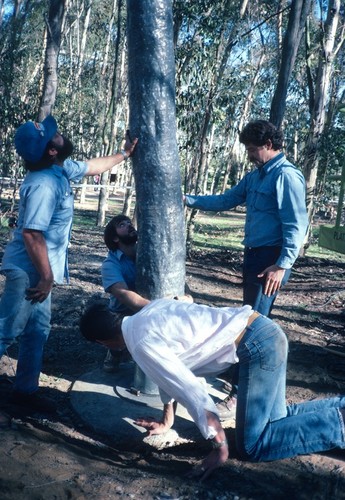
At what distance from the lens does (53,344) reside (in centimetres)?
496

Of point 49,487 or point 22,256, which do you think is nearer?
point 49,487

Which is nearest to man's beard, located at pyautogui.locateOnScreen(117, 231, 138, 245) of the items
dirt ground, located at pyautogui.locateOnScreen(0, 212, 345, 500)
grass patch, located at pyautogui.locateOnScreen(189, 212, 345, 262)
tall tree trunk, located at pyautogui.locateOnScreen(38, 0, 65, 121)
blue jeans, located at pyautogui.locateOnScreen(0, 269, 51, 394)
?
blue jeans, located at pyautogui.locateOnScreen(0, 269, 51, 394)

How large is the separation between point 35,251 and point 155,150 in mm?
1039

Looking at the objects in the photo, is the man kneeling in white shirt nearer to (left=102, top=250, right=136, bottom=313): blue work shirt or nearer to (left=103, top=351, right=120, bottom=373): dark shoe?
(left=102, top=250, right=136, bottom=313): blue work shirt

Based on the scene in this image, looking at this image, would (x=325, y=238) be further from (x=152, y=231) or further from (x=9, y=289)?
(x=9, y=289)

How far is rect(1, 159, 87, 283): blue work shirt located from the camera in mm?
3277

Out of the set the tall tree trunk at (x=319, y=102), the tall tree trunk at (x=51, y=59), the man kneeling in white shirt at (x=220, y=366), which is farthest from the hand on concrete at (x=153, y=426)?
the tall tree trunk at (x=319, y=102)

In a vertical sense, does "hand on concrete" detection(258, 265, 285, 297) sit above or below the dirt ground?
above

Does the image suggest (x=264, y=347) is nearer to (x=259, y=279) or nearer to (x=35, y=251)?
(x=259, y=279)

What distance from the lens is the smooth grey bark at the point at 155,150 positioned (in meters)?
3.60

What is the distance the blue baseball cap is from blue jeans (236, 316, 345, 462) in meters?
1.66

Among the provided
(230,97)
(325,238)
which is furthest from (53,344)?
(230,97)

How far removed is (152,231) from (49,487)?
1677 millimetres

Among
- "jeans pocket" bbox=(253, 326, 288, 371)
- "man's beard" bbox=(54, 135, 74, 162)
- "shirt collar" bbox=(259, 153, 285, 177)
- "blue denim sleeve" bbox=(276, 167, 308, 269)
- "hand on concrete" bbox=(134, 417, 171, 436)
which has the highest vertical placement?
"shirt collar" bbox=(259, 153, 285, 177)
